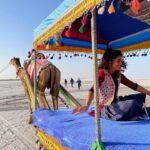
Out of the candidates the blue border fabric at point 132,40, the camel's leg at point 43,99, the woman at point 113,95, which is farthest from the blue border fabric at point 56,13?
the camel's leg at point 43,99

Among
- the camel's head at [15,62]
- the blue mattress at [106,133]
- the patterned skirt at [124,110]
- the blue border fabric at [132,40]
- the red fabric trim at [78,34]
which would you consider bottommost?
the blue mattress at [106,133]

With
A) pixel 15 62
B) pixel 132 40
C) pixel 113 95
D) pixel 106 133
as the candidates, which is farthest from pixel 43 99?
pixel 106 133

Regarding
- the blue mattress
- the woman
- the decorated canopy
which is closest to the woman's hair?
the woman

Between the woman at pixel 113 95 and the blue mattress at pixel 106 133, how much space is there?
15 cm

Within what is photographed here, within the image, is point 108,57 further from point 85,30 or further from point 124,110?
point 85,30

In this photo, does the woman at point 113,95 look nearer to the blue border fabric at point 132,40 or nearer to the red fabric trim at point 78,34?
the red fabric trim at point 78,34

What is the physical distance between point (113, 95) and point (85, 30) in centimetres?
181

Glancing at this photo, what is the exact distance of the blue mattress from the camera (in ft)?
9.23

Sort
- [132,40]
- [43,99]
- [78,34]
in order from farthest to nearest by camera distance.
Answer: [43,99] → [132,40] → [78,34]

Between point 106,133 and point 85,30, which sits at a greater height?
point 85,30

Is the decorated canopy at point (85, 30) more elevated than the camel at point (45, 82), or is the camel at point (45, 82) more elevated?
the decorated canopy at point (85, 30)

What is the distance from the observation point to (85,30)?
5.68 meters

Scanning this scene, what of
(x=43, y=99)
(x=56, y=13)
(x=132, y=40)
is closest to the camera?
(x=56, y=13)

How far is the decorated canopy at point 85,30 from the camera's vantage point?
3.63 metres
